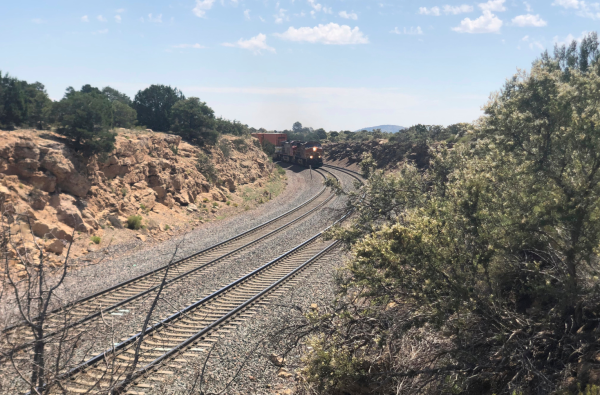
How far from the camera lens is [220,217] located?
26875 mm

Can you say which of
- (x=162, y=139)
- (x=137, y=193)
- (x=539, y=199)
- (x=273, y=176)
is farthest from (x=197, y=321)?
(x=273, y=176)

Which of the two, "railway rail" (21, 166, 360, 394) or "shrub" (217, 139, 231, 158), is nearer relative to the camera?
"railway rail" (21, 166, 360, 394)

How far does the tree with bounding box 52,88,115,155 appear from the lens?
21938 mm

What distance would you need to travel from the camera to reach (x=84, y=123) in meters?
22.2

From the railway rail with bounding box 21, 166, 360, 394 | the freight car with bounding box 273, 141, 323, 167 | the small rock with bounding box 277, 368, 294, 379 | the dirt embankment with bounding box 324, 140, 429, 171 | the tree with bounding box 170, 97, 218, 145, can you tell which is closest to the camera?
the railway rail with bounding box 21, 166, 360, 394

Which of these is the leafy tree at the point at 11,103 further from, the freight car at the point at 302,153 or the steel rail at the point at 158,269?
the freight car at the point at 302,153

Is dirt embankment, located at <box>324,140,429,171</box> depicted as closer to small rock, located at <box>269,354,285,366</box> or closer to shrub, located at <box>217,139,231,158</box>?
shrub, located at <box>217,139,231,158</box>

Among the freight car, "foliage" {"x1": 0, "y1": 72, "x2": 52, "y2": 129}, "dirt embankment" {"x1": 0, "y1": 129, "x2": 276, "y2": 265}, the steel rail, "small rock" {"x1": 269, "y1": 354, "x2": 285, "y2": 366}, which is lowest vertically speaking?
"small rock" {"x1": 269, "y1": 354, "x2": 285, "y2": 366}

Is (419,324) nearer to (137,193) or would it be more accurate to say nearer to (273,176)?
(137,193)

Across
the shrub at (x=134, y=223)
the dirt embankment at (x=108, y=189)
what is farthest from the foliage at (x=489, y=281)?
the shrub at (x=134, y=223)

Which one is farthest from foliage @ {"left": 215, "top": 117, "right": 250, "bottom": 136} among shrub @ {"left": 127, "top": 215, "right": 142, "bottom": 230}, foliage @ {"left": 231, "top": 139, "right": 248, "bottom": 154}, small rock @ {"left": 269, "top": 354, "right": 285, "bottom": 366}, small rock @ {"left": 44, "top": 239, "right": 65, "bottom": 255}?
small rock @ {"left": 269, "top": 354, "right": 285, "bottom": 366}

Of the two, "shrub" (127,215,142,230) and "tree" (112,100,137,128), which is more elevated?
"tree" (112,100,137,128)

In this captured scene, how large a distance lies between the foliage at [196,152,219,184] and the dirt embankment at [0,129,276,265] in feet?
1.03

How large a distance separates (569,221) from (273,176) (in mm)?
37038
